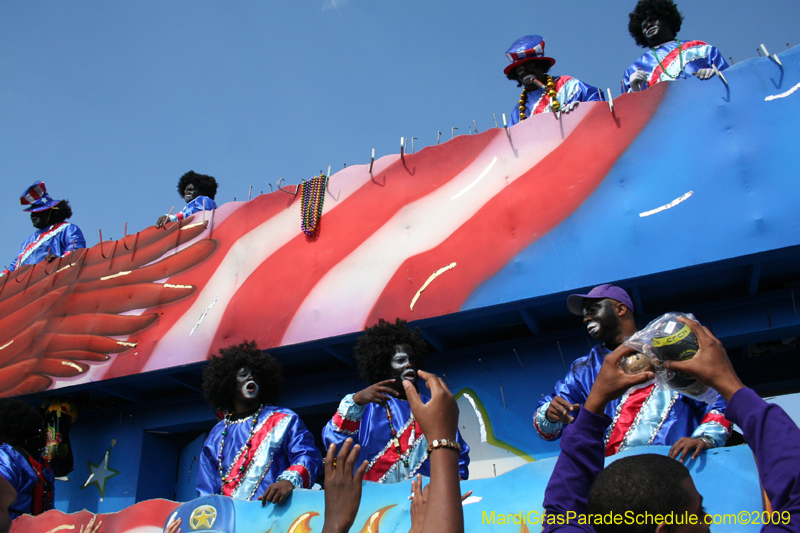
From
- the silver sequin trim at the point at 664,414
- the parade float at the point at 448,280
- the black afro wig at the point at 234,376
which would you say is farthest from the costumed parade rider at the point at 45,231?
the silver sequin trim at the point at 664,414

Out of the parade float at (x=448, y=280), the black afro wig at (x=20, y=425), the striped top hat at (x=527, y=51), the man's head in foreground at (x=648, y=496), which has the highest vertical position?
the striped top hat at (x=527, y=51)

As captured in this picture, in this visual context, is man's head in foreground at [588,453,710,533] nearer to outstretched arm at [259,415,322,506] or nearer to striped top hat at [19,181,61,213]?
outstretched arm at [259,415,322,506]

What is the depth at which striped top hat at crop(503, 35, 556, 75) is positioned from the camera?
6516mm

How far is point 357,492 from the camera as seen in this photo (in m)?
1.93

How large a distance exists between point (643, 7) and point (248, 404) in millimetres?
5196

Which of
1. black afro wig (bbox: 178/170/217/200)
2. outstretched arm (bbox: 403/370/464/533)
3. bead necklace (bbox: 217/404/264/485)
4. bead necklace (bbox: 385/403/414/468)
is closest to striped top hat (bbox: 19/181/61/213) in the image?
black afro wig (bbox: 178/170/217/200)

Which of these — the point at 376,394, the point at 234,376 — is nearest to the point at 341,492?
the point at 376,394

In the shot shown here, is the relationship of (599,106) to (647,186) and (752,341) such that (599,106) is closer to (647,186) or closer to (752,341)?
(647,186)

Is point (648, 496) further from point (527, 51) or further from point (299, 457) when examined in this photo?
point (527, 51)

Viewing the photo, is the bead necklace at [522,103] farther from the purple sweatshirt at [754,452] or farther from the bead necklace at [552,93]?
the purple sweatshirt at [754,452]

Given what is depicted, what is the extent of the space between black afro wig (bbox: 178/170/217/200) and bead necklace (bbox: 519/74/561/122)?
439 centimetres

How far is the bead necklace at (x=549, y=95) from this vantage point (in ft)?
19.7

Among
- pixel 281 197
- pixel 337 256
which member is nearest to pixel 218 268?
pixel 281 197

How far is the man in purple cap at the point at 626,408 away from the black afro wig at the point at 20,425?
4232mm
